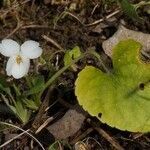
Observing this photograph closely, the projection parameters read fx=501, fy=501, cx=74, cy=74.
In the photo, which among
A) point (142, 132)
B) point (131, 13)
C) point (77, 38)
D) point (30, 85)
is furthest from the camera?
point (77, 38)

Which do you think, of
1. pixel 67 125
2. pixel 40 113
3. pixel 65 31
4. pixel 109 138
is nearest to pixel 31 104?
pixel 40 113

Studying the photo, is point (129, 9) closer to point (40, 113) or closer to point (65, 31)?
point (65, 31)

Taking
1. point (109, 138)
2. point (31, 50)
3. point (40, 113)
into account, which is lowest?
point (109, 138)

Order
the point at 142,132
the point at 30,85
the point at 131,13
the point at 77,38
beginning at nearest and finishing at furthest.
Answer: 1. the point at 142,132
2. the point at 30,85
3. the point at 131,13
4. the point at 77,38

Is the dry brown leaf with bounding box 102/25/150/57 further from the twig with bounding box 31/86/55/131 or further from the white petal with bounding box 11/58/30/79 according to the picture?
the white petal with bounding box 11/58/30/79

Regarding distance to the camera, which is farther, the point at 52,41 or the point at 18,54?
the point at 52,41

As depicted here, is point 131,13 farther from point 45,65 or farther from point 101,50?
point 45,65

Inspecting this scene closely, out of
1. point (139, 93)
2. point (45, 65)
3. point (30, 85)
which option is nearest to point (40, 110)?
point (30, 85)
